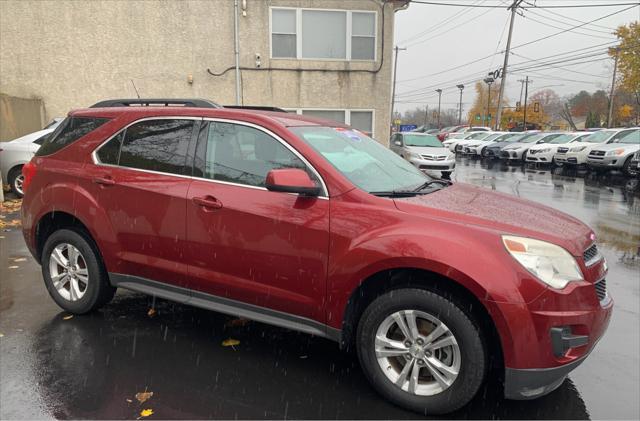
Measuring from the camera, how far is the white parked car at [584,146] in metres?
17.5

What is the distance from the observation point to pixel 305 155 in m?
3.29

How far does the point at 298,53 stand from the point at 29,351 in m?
12.6

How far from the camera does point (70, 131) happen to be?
4328 mm

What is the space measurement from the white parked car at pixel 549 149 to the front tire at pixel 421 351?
19.8 meters

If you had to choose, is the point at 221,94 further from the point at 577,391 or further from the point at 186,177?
the point at 577,391

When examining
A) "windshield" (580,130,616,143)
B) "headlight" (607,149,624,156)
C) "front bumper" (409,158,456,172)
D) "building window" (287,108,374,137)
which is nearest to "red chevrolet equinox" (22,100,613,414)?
"building window" (287,108,374,137)

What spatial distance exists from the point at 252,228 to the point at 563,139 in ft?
72.8

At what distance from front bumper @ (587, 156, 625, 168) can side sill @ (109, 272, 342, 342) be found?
16467mm

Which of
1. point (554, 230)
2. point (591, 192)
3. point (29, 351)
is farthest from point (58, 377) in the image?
point (591, 192)

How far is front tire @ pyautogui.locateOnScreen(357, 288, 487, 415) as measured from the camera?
2.74m

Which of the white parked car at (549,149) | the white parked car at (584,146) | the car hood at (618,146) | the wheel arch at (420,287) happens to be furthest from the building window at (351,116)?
the wheel arch at (420,287)

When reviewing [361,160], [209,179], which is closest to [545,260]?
[361,160]

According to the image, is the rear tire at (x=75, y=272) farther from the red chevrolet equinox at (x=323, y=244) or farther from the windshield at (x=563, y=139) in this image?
the windshield at (x=563, y=139)

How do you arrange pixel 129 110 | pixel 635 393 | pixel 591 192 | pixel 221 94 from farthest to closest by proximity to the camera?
pixel 221 94, pixel 591 192, pixel 129 110, pixel 635 393
